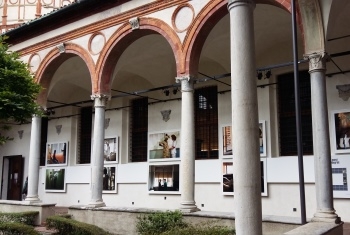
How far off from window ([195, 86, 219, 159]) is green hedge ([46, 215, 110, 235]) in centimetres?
624

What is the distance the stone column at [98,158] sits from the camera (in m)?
13.3

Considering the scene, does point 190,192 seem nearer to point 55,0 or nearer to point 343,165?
point 343,165

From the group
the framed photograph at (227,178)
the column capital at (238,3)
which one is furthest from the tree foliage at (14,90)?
the column capital at (238,3)

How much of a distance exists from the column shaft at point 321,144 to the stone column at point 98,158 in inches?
291

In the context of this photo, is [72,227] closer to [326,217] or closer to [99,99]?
[99,99]

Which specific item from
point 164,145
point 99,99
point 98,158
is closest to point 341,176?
point 164,145

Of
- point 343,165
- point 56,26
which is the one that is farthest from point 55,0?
point 343,165

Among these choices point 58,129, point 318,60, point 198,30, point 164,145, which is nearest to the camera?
point 318,60

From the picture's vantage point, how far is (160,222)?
10453 mm

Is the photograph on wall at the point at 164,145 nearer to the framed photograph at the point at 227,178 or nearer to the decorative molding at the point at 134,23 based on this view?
the framed photograph at the point at 227,178

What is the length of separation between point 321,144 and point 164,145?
8963 mm

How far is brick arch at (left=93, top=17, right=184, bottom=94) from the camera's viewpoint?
496 inches

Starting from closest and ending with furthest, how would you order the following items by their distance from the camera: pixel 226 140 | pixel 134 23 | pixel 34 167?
pixel 134 23 < pixel 226 140 < pixel 34 167

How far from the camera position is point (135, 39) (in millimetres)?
13703
